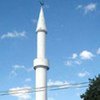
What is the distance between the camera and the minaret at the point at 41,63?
54.5m

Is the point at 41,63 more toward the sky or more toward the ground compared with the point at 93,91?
more toward the sky

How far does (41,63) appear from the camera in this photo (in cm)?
5638

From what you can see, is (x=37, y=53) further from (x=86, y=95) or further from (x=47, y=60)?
(x=86, y=95)

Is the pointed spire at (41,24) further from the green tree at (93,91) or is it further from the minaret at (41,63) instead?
the green tree at (93,91)

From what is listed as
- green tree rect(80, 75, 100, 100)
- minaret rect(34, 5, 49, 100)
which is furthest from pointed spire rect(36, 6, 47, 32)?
green tree rect(80, 75, 100, 100)

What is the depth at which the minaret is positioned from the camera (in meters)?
54.5

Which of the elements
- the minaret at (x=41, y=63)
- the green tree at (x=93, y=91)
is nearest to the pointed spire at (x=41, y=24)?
the minaret at (x=41, y=63)

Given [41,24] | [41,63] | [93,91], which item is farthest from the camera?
[41,24]

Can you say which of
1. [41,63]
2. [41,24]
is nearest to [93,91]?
[41,63]

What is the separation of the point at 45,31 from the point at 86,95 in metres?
15.9

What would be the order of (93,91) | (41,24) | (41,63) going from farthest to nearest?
(41,24)
(41,63)
(93,91)

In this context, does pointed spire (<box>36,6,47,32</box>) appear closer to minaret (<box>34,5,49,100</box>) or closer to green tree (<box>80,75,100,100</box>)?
minaret (<box>34,5,49,100</box>)

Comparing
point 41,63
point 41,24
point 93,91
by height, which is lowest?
point 93,91

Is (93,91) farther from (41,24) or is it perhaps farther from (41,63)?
(41,24)
